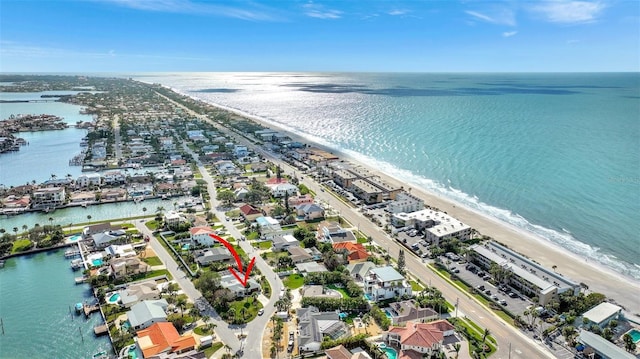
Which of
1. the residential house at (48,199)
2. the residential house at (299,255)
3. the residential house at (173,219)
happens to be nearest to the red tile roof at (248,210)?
the residential house at (173,219)

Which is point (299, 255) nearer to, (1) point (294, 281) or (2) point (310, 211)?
(1) point (294, 281)

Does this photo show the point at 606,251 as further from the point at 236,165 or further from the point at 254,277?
the point at 236,165

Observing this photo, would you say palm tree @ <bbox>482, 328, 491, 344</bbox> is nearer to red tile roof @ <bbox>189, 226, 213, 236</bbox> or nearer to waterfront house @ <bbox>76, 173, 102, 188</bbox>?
red tile roof @ <bbox>189, 226, 213, 236</bbox>

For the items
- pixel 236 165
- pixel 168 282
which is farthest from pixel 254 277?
pixel 236 165

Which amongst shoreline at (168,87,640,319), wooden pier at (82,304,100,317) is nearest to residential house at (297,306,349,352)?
wooden pier at (82,304,100,317)

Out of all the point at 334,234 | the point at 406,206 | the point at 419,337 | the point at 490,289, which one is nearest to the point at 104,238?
the point at 334,234
